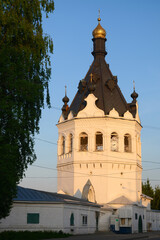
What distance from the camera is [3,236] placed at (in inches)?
848

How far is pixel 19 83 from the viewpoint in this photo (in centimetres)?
1800

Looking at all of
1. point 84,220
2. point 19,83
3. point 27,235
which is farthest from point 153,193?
point 19,83

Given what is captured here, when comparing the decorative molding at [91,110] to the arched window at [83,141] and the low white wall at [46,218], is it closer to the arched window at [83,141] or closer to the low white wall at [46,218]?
the arched window at [83,141]

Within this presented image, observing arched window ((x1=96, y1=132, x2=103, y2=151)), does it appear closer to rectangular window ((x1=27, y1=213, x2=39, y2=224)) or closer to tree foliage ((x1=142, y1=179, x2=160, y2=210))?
rectangular window ((x1=27, y1=213, x2=39, y2=224))

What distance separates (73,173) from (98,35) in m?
16.9

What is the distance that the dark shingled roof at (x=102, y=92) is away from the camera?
43184mm

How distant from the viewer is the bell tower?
40.6 m

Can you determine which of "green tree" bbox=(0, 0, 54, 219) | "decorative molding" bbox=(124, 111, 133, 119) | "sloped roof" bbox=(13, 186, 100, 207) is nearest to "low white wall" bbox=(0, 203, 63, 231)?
"sloped roof" bbox=(13, 186, 100, 207)

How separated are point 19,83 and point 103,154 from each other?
2385cm

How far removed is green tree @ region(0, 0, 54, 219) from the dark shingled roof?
73.7 feet

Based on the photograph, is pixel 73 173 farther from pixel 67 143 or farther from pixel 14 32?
pixel 14 32

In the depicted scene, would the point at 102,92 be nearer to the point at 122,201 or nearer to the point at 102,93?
the point at 102,93

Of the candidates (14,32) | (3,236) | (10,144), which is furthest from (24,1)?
(3,236)

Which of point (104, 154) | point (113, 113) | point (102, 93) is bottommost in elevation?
point (104, 154)
